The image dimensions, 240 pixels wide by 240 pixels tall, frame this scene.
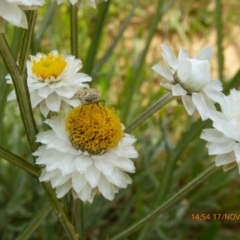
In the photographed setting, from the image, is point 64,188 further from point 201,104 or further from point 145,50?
point 145,50

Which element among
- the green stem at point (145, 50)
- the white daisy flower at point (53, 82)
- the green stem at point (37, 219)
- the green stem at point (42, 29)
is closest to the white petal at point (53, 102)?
the white daisy flower at point (53, 82)

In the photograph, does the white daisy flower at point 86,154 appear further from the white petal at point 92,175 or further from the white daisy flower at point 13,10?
the white daisy flower at point 13,10

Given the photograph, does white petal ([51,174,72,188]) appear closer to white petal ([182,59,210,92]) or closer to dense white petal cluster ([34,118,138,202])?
dense white petal cluster ([34,118,138,202])

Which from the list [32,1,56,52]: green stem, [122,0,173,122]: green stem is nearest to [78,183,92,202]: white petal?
[32,1,56,52]: green stem

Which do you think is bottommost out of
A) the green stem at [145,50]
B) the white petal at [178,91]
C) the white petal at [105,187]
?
the green stem at [145,50]

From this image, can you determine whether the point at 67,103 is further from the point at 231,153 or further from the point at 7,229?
the point at 7,229

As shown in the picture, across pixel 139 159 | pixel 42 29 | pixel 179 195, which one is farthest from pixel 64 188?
pixel 139 159
